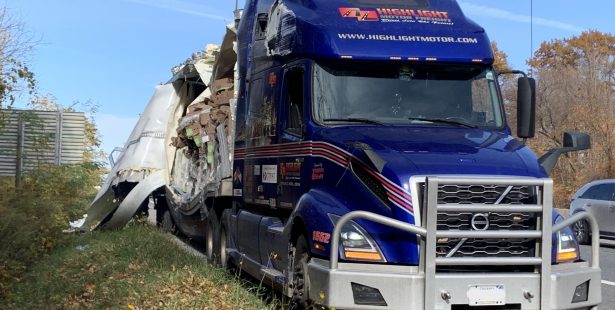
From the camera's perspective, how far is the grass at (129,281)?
6.89 meters

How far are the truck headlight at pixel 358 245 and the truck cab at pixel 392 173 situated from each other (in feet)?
0.04

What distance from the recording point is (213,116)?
1209cm

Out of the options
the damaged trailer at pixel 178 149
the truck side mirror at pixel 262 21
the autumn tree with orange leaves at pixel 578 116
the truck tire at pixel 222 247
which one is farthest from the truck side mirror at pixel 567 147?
the autumn tree with orange leaves at pixel 578 116

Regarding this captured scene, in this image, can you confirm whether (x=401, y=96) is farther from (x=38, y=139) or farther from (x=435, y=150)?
(x=38, y=139)

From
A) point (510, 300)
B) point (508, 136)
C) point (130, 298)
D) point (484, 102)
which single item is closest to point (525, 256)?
point (510, 300)

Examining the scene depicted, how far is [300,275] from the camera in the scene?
640cm

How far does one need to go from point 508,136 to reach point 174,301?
362cm

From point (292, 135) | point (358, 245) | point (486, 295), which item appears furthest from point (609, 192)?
point (358, 245)

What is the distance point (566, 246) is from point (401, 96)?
83.3 inches

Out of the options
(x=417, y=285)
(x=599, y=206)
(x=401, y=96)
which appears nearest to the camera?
(x=417, y=285)

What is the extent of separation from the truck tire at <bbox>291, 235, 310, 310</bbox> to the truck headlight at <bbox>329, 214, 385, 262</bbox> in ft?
2.43

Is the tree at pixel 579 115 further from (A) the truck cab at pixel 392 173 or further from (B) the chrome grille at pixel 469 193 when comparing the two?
(B) the chrome grille at pixel 469 193

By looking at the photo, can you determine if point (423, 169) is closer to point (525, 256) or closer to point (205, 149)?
point (525, 256)

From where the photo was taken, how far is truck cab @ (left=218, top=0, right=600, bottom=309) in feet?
17.6
